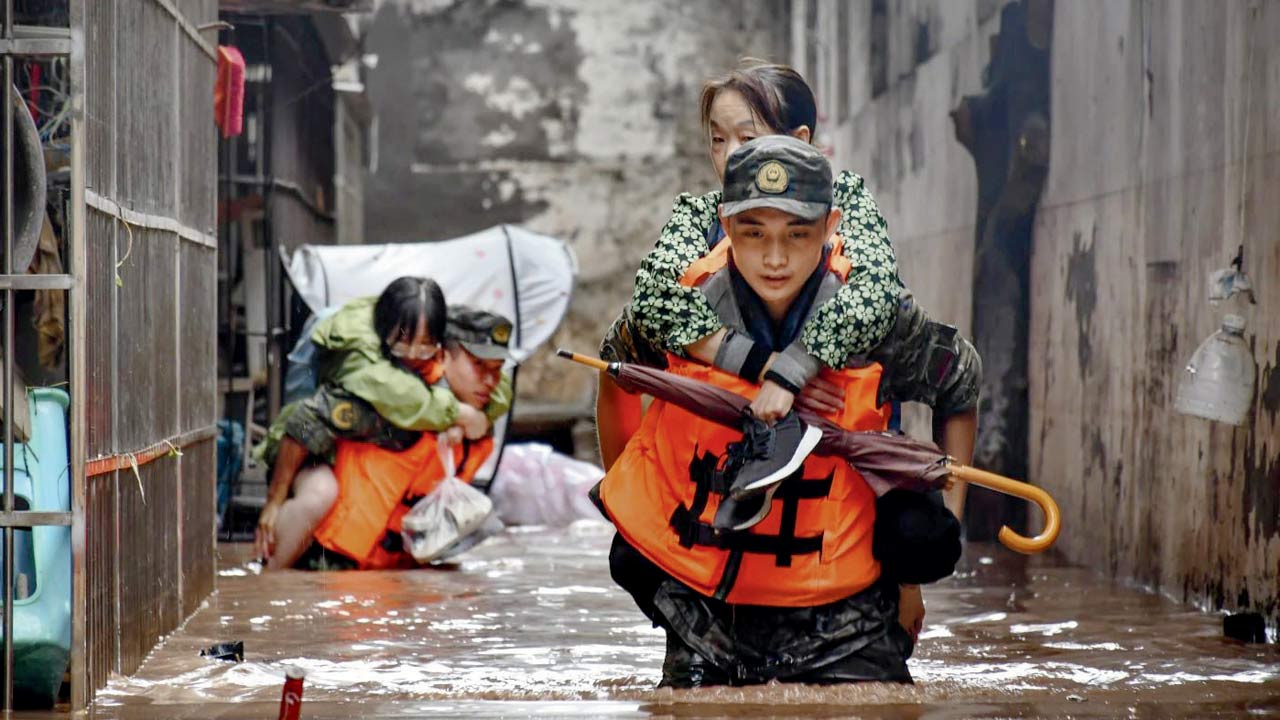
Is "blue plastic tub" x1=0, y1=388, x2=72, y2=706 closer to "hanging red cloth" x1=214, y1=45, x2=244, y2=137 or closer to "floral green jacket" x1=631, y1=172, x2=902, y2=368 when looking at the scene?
"floral green jacket" x1=631, y1=172, x2=902, y2=368

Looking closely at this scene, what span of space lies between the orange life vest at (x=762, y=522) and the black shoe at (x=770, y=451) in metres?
0.13

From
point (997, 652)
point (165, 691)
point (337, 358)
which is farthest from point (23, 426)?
point (337, 358)

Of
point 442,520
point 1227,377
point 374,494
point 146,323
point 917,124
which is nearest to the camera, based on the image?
point 146,323

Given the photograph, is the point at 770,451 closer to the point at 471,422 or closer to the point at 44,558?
the point at 44,558

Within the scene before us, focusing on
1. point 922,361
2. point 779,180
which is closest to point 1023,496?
point 922,361

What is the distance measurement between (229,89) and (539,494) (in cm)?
346

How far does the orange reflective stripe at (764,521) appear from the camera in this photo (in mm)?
4477

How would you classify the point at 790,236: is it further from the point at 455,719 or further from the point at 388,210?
the point at 388,210

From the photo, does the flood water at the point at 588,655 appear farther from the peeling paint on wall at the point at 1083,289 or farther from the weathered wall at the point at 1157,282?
the peeling paint on wall at the point at 1083,289

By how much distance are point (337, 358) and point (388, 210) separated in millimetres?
11851

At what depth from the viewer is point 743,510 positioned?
14.1ft

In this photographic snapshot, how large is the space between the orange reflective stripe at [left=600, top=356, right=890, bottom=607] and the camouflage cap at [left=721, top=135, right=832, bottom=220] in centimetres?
46

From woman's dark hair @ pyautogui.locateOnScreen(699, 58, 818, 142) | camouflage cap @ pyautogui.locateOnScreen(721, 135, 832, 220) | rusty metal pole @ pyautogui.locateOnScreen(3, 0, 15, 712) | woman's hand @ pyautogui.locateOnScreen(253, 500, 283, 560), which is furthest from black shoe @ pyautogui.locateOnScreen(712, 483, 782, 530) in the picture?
woman's hand @ pyautogui.locateOnScreen(253, 500, 283, 560)

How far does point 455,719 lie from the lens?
169 inches
